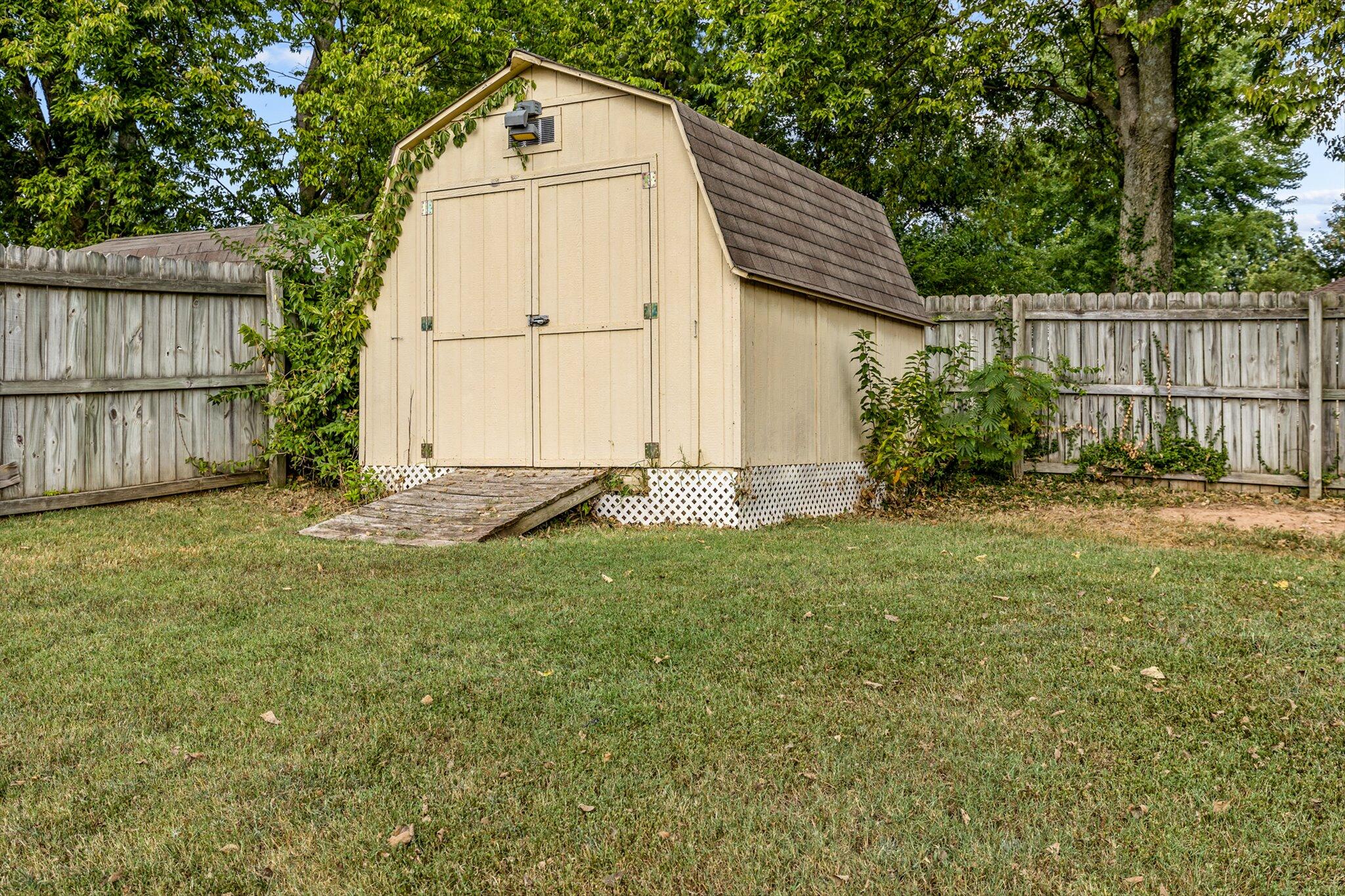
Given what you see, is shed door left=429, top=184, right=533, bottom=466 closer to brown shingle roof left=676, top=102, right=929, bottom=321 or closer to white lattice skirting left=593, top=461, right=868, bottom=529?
white lattice skirting left=593, top=461, right=868, bottom=529

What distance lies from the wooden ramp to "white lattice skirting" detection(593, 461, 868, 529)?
40 cm

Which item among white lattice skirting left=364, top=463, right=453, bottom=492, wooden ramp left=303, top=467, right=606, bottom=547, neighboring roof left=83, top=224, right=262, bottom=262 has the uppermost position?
neighboring roof left=83, top=224, right=262, bottom=262

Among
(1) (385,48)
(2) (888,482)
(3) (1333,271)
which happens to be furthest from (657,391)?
(3) (1333,271)

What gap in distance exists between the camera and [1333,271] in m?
31.1

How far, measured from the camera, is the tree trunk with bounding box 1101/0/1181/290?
12.7 m

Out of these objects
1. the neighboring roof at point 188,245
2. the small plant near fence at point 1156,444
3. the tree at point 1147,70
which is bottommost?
the small plant near fence at point 1156,444

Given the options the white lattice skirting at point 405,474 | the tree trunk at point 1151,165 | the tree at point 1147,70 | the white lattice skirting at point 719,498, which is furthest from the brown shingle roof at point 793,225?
→ the tree at point 1147,70

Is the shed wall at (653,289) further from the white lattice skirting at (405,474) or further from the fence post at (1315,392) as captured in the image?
the fence post at (1315,392)

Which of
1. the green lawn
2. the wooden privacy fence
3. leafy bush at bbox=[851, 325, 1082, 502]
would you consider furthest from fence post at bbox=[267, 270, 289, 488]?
leafy bush at bbox=[851, 325, 1082, 502]

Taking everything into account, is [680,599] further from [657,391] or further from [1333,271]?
[1333,271]

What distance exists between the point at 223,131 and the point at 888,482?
1529cm

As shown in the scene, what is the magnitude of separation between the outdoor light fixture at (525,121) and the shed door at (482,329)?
0.45 meters

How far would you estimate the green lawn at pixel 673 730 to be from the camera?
2.29m

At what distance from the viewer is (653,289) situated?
8.00 meters
